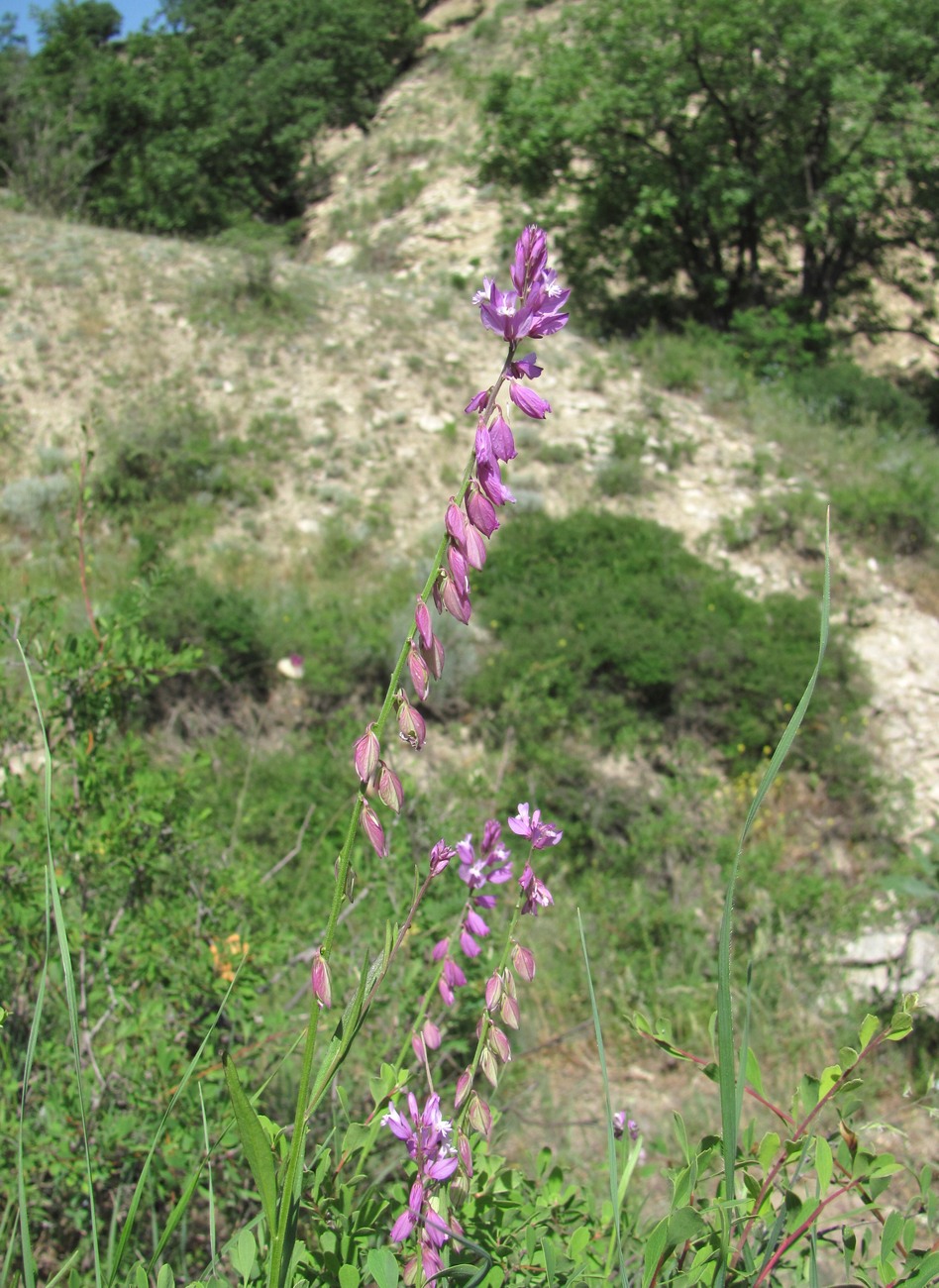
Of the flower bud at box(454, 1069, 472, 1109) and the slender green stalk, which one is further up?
the slender green stalk

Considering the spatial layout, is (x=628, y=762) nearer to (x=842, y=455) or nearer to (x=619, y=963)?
(x=619, y=963)

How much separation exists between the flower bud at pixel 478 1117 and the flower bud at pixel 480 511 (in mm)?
633

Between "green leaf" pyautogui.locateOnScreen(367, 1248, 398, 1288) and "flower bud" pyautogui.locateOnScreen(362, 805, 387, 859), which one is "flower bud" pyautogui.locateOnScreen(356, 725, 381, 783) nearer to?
"flower bud" pyautogui.locateOnScreen(362, 805, 387, 859)

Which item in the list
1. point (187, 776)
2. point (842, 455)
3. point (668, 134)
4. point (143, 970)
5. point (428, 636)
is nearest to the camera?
point (428, 636)

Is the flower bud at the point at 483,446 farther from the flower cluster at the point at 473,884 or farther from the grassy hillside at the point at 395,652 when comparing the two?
the grassy hillside at the point at 395,652

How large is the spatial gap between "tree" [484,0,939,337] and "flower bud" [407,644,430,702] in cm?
1090

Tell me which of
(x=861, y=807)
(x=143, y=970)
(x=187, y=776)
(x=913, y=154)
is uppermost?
(x=913, y=154)

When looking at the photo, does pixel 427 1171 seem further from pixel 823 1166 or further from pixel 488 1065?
pixel 823 1166

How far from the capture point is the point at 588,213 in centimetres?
1134

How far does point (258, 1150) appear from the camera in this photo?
0.79 metres

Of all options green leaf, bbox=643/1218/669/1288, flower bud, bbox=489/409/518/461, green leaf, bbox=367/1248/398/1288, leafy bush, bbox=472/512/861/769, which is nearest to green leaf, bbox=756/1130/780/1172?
green leaf, bbox=643/1218/669/1288

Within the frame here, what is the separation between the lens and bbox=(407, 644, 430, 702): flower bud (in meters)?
0.84

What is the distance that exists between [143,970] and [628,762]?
4157 mm

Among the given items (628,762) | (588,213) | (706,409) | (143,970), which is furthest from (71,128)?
(143,970)
